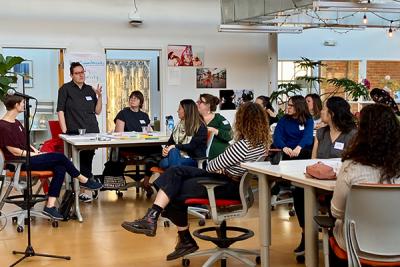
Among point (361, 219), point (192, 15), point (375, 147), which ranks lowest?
point (361, 219)

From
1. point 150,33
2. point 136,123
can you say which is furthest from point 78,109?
point 150,33

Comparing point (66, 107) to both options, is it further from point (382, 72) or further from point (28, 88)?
point (382, 72)

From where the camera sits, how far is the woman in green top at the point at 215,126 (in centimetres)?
625

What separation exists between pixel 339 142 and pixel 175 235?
5.81 ft

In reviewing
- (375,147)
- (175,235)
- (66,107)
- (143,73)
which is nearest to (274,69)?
(143,73)

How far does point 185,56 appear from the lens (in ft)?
31.3

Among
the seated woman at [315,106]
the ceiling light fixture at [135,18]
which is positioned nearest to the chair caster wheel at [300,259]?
the seated woman at [315,106]

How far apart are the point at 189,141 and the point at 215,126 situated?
20.3 inches

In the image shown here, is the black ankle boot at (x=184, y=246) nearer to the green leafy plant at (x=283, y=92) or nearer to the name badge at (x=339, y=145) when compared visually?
the name badge at (x=339, y=145)

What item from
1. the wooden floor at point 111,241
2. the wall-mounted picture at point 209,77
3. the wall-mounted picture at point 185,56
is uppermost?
the wall-mounted picture at point 185,56

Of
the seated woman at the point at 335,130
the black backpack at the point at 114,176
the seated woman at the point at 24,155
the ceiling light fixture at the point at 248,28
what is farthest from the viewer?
the ceiling light fixture at the point at 248,28

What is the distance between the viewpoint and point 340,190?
121 inches

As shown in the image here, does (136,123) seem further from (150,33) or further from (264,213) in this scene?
(264,213)

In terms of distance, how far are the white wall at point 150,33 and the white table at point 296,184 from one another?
550cm
